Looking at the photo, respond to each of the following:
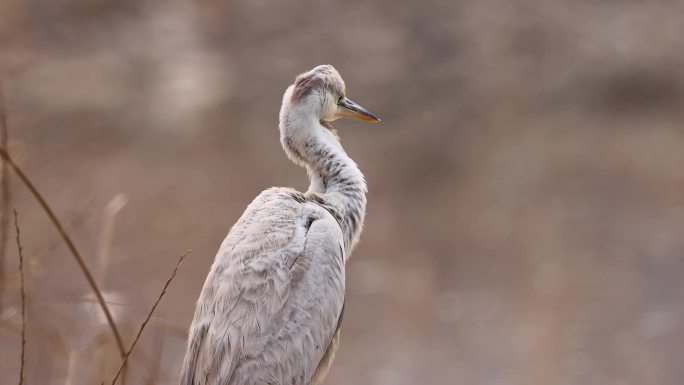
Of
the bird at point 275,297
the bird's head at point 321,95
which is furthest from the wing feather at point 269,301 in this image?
the bird's head at point 321,95

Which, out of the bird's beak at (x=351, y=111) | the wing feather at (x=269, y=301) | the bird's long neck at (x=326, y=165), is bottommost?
the wing feather at (x=269, y=301)

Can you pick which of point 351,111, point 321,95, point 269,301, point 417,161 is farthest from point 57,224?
point 417,161

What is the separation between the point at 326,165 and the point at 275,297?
0.70 m

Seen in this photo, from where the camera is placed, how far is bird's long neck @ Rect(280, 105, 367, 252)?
12.9ft

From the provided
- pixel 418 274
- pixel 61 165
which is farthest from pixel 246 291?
pixel 61 165

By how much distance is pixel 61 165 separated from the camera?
14.8 m

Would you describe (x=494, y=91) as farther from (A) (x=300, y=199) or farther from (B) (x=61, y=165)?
(A) (x=300, y=199)

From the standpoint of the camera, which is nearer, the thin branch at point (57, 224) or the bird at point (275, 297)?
the thin branch at point (57, 224)

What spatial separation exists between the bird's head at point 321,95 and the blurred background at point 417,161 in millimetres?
Answer: 3545

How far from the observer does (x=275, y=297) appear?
3.41 m

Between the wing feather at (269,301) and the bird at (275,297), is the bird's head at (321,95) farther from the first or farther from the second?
the wing feather at (269,301)

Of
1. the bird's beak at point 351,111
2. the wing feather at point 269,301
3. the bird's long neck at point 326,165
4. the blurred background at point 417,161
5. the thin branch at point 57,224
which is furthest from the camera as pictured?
the blurred background at point 417,161

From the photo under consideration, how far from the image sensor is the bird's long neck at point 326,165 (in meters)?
3.93

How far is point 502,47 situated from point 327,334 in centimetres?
1527
